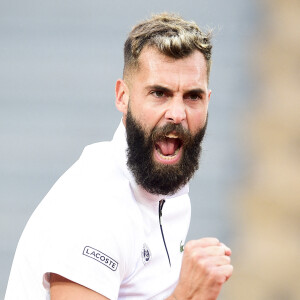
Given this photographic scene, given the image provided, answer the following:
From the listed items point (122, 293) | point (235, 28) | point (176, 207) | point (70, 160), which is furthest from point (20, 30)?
point (122, 293)

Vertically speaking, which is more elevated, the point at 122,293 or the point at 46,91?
the point at 46,91

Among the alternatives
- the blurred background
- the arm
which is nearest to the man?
the arm

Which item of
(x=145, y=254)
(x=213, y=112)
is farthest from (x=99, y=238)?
(x=213, y=112)

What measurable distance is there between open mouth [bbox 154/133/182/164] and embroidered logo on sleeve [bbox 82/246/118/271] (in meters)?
0.43

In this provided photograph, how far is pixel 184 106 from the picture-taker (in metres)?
2.74

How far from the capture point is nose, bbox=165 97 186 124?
270 centimetres

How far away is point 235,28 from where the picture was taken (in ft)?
21.4

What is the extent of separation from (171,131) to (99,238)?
441 mm

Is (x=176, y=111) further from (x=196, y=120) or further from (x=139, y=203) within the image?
(x=139, y=203)

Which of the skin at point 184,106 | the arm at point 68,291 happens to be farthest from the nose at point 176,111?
the arm at point 68,291

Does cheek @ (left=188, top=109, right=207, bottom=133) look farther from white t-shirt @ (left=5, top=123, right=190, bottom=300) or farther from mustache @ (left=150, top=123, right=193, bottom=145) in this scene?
white t-shirt @ (left=5, top=123, right=190, bottom=300)

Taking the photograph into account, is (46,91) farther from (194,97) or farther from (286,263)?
(194,97)

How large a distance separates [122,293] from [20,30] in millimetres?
3983

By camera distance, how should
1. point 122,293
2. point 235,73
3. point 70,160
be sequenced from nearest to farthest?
point 122,293
point 70,160
point 235,73
